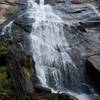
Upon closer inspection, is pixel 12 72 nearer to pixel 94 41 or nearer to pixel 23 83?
pixel 23 83

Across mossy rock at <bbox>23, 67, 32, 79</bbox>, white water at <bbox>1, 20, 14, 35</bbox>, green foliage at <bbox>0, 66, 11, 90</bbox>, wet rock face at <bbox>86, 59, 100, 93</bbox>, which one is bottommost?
wet rock face at <bbox>86, 59, 100, 93</bbox>

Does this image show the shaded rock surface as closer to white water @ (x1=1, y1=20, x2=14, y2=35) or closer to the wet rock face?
the wet rock face

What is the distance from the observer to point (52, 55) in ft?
58.1

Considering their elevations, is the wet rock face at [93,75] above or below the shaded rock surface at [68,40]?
below

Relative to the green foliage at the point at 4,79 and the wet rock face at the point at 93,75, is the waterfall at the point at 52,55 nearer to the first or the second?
the wet rock face at the point at 93,75

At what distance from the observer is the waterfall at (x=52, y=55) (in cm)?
1636

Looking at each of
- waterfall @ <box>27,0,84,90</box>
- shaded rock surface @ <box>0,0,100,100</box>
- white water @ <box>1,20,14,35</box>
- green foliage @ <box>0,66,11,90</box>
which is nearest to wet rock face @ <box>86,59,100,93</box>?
shaded rock surface @ <box>0,0,100,100</box>

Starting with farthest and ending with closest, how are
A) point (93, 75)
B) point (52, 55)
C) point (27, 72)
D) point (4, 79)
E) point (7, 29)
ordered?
1. point (7, 29)
2. point (52, 55)
3. point (93, 75)
4. point (27, 72)
5. point (4, 79)

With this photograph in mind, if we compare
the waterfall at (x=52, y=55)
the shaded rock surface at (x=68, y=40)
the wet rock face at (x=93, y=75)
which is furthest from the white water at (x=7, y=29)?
the wet rock face at (x=93, y=75)

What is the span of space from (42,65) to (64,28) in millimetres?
3923

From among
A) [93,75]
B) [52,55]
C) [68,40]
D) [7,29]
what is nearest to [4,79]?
[52,55]

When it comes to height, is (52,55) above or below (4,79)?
below

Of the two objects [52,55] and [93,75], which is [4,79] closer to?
[52,55]

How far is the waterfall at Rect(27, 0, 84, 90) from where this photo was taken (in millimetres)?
16359
